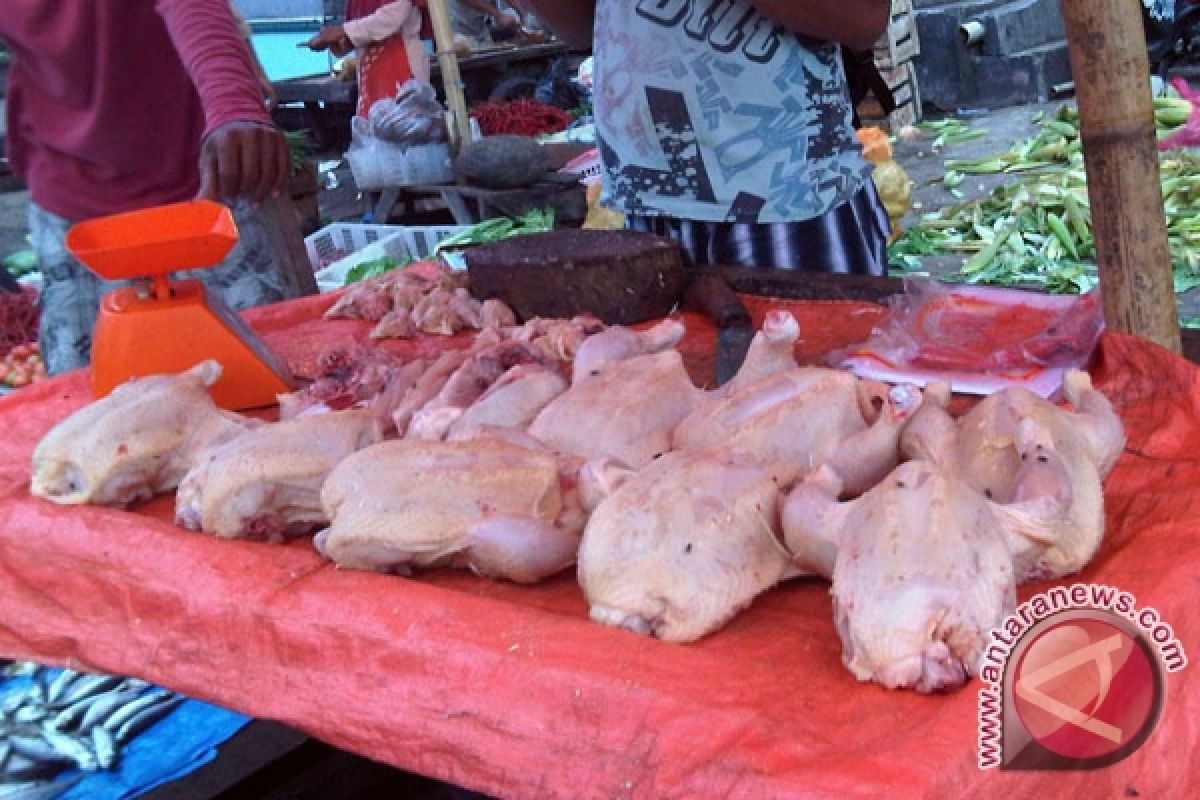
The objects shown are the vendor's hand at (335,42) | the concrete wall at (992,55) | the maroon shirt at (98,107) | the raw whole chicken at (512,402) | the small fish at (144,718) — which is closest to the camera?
the raw whole chicken at (512,402)

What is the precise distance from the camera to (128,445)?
2172mm

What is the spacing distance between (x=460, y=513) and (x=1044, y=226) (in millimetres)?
5913

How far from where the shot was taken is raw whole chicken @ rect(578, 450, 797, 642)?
1.47 metres

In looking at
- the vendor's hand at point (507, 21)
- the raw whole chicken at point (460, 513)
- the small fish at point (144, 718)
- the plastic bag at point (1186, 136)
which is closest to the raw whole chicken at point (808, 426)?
the raw whole chicken at point (460, 513)

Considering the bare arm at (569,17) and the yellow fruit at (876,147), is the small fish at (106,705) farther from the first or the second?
the yellow fruit at (876,147)

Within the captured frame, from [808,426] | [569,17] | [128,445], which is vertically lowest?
[808,426]

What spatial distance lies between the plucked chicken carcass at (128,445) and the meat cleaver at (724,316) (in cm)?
101

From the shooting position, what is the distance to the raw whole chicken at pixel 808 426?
169 centimetres

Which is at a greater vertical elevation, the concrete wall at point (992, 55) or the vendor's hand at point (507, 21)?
the vendor's hand at point (507, 21)

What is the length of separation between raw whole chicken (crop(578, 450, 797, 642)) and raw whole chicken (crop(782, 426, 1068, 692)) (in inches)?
2.2

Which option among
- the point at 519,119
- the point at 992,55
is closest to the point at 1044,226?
the point at 992,55

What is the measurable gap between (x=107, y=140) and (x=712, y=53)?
211cm

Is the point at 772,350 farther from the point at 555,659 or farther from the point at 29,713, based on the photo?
the point at 29,713

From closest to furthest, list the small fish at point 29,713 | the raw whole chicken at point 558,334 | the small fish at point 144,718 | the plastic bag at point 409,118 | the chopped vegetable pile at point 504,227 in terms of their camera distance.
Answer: the raw whole chicken at point 558,334 → the small fish at point 144,718 → the small fish at point 29,713 → the chopped vegetable pile at point 504,227 → the plastic bag at point 409,118
